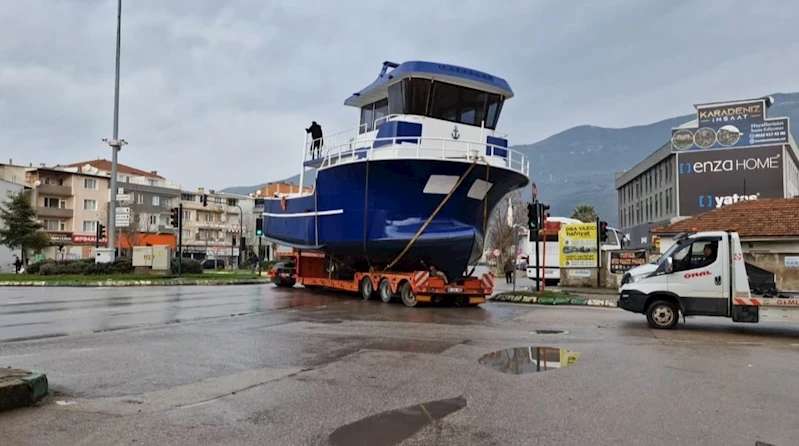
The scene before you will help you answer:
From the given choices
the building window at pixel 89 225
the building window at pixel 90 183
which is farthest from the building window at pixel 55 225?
the building window at pixel 90 183

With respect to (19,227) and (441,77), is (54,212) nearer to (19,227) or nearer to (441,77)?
(19,227)

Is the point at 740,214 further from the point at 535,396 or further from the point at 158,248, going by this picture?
the point at 158,248

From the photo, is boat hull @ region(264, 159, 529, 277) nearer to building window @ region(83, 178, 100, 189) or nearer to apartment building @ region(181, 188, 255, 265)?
building window @ region(83, 178, 100, 189)

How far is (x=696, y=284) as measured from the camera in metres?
11.9

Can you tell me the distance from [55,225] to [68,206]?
275 centimetres

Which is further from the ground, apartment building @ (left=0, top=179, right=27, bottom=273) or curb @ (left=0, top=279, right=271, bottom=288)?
apartment building @ (left=0, top=179, right=27, bottom=273)

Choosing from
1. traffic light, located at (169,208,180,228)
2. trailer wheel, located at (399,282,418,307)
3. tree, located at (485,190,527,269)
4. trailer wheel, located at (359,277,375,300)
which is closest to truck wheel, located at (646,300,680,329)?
trailer wheel, located at (399,282,418,307)

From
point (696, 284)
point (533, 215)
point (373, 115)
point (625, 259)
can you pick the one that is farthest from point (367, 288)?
point (625, 259)

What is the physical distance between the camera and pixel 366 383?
6906mm

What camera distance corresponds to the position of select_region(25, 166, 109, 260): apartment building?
68812 millimetres

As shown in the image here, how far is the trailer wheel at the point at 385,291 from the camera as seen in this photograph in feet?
59.8

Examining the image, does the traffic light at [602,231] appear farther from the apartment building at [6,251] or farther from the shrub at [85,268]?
the apartment building at [6,251]

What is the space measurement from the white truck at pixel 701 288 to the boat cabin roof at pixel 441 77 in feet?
26.8

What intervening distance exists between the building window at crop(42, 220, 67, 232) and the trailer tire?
65.0m
